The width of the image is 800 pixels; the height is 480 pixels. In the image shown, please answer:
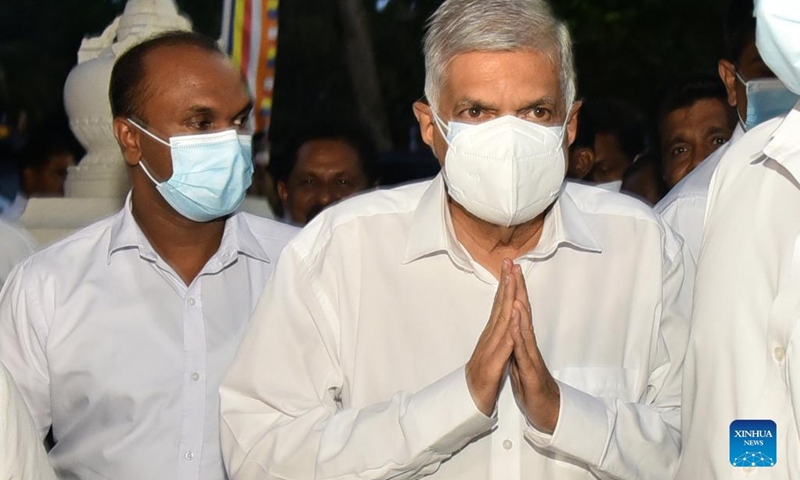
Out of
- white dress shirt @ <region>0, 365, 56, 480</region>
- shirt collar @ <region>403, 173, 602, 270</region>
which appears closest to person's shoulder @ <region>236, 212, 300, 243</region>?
shirt collar @ <region>403, 173, 602, 270</region>

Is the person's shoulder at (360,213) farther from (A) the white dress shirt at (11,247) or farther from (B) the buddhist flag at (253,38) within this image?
(B) the buddhist flag at (253,38)

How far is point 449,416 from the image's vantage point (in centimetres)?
326

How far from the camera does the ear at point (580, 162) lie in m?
7.19

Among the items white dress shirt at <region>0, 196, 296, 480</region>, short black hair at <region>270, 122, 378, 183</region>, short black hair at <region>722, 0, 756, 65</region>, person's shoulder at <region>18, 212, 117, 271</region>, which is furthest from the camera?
short black hair at <region>270, 122, 378, 183</region>

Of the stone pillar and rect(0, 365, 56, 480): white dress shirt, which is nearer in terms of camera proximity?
rect(0, 365, 56, 480): white dress shirt

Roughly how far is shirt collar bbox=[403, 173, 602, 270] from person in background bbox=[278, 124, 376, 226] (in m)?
2.65

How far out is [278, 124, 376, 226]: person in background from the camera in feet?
20.8

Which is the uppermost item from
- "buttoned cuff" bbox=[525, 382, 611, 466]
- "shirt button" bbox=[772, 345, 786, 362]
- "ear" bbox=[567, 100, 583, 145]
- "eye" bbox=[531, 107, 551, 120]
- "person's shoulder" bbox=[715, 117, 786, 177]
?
"person's shoulder" bbox=[715, 117, 786, 177]

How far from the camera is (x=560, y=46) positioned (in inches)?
141

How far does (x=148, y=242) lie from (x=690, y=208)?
5.58 feet

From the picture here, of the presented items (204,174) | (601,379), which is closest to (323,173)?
(204,174)

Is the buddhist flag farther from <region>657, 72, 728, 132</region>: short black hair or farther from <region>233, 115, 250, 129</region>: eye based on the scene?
<region>233, 115, 250, 129</region>: eye

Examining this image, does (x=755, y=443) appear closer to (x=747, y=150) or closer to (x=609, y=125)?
(x=747, y=150)

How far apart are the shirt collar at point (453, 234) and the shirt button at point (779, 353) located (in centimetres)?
76
